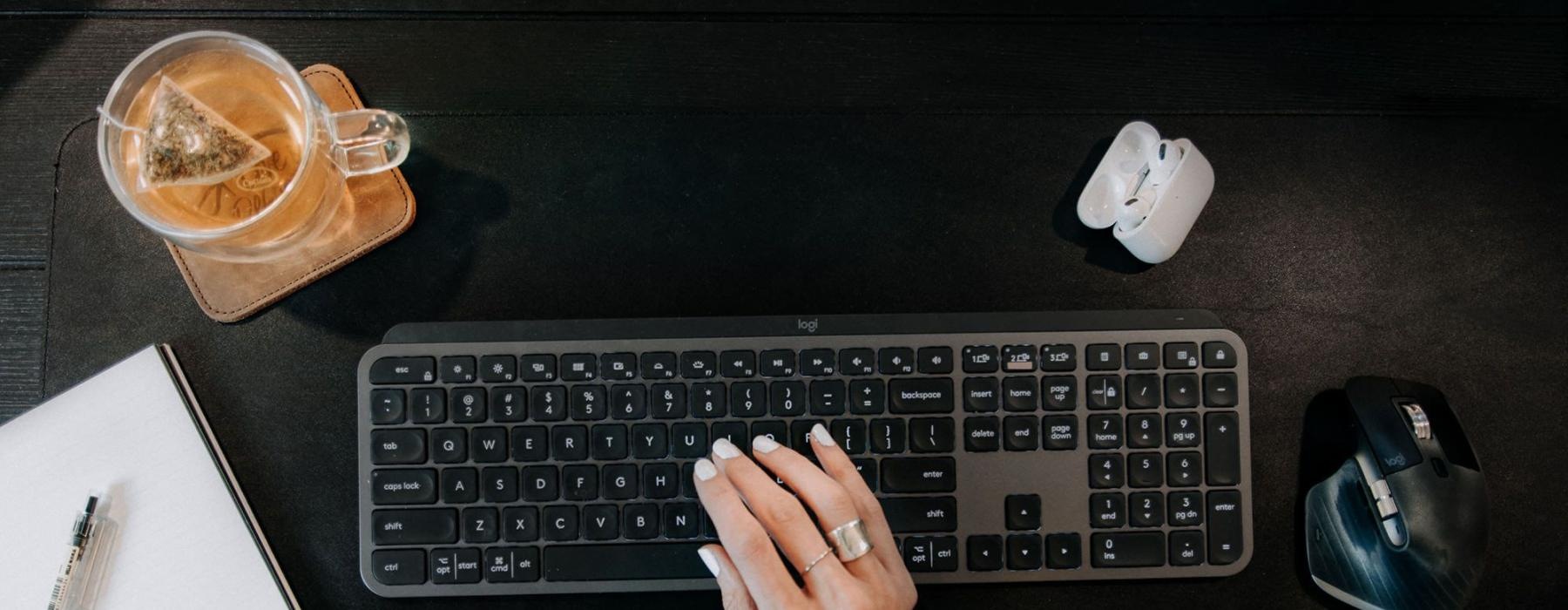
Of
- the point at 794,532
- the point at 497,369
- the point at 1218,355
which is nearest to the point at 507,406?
the point at 497,369

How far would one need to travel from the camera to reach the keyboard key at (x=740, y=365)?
2.34 ft

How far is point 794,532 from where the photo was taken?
67 cm

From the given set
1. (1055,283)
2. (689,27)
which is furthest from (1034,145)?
(689,27)

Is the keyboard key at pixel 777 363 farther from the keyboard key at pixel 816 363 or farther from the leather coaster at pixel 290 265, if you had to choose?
the leather coaster at pixel 290 265

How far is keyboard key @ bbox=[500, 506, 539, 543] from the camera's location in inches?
27.9

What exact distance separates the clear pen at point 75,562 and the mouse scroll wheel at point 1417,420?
→ 1.03 meters

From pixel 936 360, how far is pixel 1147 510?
0.67 feet

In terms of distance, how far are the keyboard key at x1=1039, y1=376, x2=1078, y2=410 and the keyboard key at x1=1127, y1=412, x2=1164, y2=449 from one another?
49 millimetres

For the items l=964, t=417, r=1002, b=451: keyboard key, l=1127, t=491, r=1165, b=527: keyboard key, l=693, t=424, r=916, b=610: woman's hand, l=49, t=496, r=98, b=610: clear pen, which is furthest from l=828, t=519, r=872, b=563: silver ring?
l=49, t=496, r=98, b=610: clear pen

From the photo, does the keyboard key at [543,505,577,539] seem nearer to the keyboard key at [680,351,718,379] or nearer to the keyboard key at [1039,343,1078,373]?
the keyboard key at [680,351,718,379]

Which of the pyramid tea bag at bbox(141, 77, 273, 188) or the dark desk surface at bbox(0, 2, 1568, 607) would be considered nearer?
the pyramid tea bag at bbox(141, 77, 273, 188)

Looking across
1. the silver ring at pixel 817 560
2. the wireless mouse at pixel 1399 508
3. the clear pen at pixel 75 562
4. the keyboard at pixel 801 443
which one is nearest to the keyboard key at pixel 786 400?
the keyboard at pixel 801 443

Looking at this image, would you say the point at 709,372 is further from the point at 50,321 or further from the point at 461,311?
the point at 50,321

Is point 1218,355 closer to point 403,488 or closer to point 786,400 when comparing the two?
point 786,400
